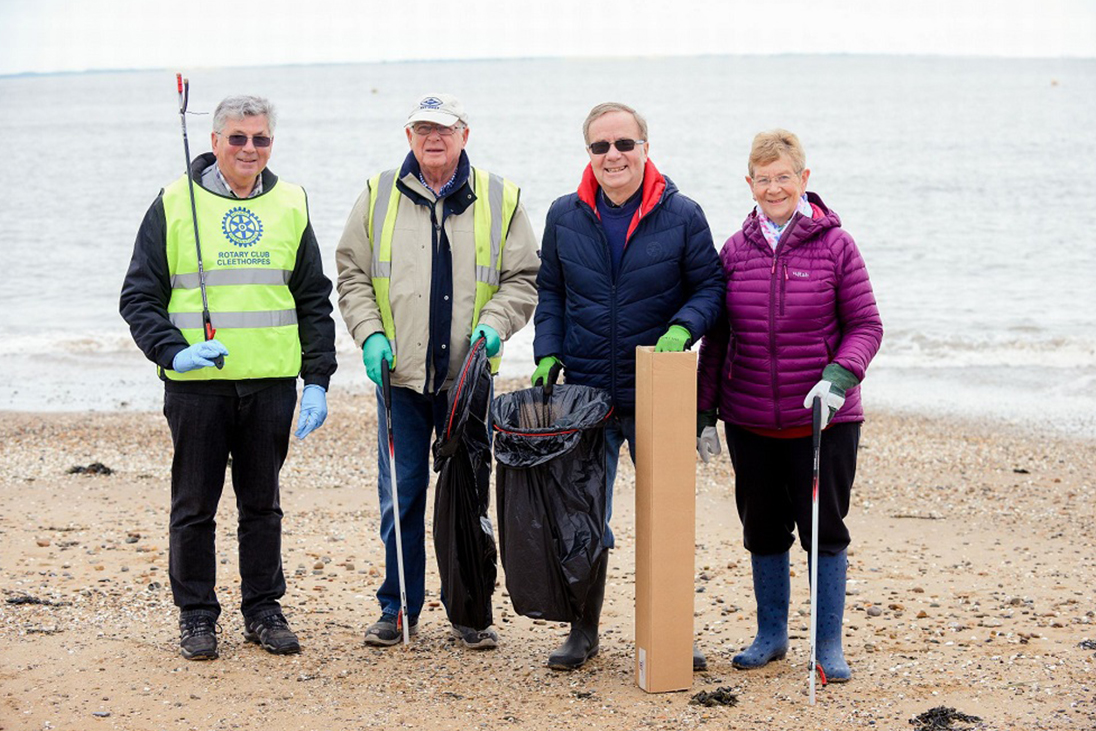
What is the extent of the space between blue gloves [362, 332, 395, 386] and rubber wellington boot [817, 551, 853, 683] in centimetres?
174

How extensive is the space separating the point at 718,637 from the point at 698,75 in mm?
113246

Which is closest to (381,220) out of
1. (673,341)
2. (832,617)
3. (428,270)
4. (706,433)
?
(428,270)

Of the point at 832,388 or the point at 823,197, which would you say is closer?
the point at 832,388

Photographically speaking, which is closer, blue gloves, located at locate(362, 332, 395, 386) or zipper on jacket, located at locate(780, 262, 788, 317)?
zipper on jacket, located at locate(780, 262, 788, 317)

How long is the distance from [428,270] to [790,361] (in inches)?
53.9

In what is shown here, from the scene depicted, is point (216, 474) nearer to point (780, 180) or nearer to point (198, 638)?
point (198, 638)

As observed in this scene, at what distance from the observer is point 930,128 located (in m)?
50.2

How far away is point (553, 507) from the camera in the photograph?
4.21m

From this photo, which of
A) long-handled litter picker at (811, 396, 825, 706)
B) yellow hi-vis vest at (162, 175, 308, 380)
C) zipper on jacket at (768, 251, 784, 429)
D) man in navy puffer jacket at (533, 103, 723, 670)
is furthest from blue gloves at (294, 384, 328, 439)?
long-handled litter picker at (811, 396, 825, 706)

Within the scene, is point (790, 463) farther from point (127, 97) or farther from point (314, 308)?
point (127, 97)

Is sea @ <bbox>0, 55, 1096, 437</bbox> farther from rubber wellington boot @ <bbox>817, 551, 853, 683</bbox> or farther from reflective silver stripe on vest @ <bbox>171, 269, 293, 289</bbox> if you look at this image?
rubber wellington boot @ <bbox>817, 551, 853, 683</bbox>

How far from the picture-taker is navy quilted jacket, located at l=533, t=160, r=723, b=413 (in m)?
4.35

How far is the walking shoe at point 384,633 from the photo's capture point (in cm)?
480

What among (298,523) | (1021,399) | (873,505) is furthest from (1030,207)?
(298,523)
